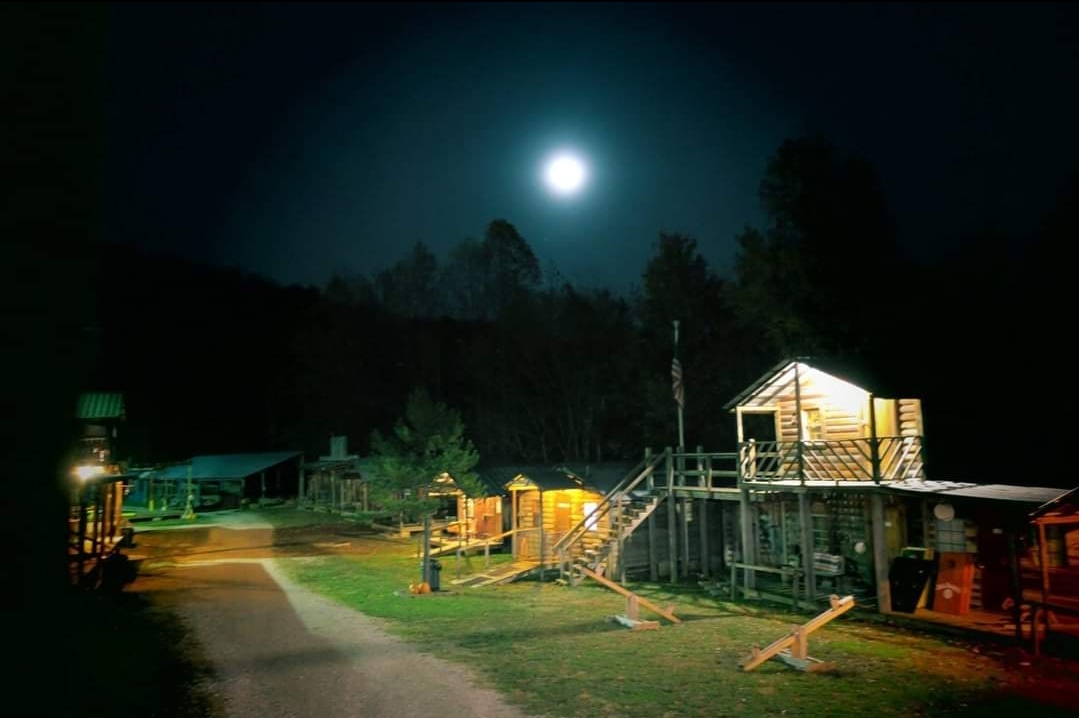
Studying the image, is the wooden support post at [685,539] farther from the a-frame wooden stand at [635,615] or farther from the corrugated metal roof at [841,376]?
the a-frame wooden stand at [635,615]

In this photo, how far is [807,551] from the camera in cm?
1950

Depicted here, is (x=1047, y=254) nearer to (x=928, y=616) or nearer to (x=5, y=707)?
(x=928, y=616)

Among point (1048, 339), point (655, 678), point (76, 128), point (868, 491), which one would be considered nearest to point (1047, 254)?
point (1048, 339)

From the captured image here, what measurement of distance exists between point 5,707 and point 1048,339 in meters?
30.9

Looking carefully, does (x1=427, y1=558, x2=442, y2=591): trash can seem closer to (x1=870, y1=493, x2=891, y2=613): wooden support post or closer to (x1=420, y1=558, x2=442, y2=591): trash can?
(x1=420, y1=558, x2=442, y2=591): trash can

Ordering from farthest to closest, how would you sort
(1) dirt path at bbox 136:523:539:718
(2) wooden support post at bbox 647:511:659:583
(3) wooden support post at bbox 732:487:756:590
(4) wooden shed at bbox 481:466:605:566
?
(4) wooden shed at bbox 481:466:605:566, (2) wooden support post at bbox 647:511:659:583, (3) wooden support post at bbox 732:487:756:590, (1) dirt path at bbox 136:523:539:718

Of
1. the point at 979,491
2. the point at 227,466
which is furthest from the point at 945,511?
the point at 227,466

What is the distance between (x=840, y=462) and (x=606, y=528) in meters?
8.16

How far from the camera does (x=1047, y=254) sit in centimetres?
2750

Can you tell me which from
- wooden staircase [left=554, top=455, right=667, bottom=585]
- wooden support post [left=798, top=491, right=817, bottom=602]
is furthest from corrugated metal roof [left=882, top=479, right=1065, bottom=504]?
wooden staircase [left=554, top=455, right=667, bottom=585]

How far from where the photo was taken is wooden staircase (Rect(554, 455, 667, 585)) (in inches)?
928

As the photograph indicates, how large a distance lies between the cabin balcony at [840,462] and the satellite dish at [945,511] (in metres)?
1.33

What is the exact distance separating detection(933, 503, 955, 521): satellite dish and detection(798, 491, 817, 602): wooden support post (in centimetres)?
313

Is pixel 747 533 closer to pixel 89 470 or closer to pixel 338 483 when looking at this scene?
pixel 89 470
